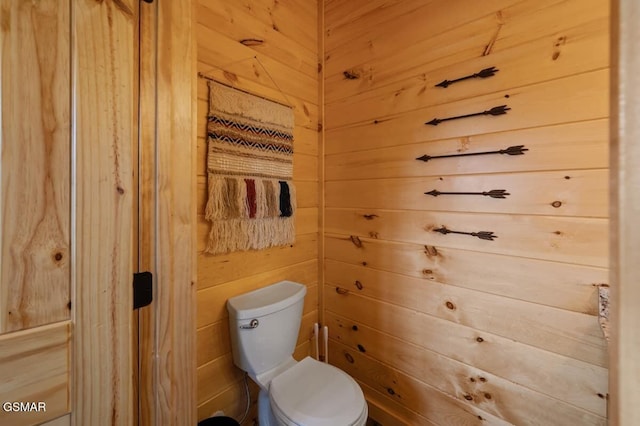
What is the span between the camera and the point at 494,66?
1132mm

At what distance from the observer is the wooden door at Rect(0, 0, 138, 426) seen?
0.47m

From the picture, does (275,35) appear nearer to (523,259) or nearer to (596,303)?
(523,259)

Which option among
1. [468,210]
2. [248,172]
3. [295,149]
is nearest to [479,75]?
[468,210]

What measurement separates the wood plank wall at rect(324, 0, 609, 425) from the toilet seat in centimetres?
42

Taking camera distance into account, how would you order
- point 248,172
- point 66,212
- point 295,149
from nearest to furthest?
point 66,212
point 248,172
point 295,149

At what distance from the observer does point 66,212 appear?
52 cm

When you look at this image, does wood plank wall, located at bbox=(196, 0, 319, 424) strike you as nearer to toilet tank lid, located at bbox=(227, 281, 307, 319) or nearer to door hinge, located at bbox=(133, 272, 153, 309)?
toilet tank lid, located at bbox=(227, 281, 307, 319)

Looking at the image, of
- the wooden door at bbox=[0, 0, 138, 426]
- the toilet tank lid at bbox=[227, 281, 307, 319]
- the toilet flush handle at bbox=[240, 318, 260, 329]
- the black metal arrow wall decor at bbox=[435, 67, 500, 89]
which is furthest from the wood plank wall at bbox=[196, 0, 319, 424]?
the black metal arrow wall decor at bbox=[435, 67, 500, 89]

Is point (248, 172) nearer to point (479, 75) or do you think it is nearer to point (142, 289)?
point (142, 289)

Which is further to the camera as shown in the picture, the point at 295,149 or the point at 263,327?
the point at 295,149

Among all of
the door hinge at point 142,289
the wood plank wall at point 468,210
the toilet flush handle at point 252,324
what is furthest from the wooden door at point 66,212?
the wood plank wall at point 468,210

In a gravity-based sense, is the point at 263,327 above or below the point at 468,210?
below

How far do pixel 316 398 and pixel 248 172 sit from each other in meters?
1.05

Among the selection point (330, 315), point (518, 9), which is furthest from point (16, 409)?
point (518, 9)
